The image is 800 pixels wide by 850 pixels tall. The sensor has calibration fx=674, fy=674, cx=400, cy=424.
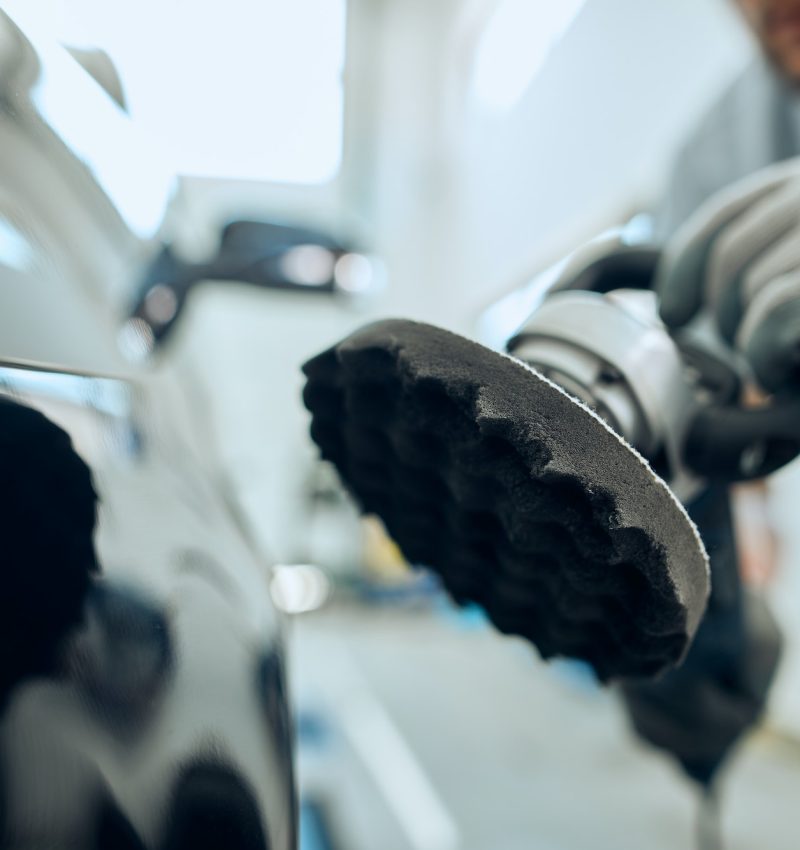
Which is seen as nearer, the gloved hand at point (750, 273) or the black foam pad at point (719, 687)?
the gloved hand at point (750, 273)

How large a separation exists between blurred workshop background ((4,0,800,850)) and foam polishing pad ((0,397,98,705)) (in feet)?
0.31

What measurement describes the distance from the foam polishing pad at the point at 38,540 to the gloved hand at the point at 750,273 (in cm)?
19

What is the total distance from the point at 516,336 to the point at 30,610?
0.15m

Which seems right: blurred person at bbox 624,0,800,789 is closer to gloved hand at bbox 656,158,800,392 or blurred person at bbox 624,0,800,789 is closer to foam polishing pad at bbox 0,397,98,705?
gloved hand at bbox 656,158,800,392

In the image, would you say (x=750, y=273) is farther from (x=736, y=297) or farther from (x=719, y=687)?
(x=719, y=687)

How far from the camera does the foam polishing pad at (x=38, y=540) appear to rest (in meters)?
0.14

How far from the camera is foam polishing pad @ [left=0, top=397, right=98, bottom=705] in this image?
144mm

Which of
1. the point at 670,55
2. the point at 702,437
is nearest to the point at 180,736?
the point at 702,437

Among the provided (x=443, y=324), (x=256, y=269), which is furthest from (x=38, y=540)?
(x=256, y=269)

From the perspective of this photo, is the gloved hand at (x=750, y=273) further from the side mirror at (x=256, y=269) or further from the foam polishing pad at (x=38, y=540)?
the side mirror at (x=256, y=269)


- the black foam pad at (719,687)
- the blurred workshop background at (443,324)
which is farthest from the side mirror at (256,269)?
the black foam pad at (719,687)

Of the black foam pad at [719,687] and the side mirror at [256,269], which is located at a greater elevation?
the black foam pad at [719,687]

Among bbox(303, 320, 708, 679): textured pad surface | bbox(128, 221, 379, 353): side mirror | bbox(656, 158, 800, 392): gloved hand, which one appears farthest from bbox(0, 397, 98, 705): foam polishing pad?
bbox(128, 221, 379, 353): side mirror

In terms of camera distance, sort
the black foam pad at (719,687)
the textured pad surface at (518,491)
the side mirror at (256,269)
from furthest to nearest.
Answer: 1. the side mirror at (256,269)
2. the black foam pad at (719,687)
3. the textured pad surface at (518,491)
